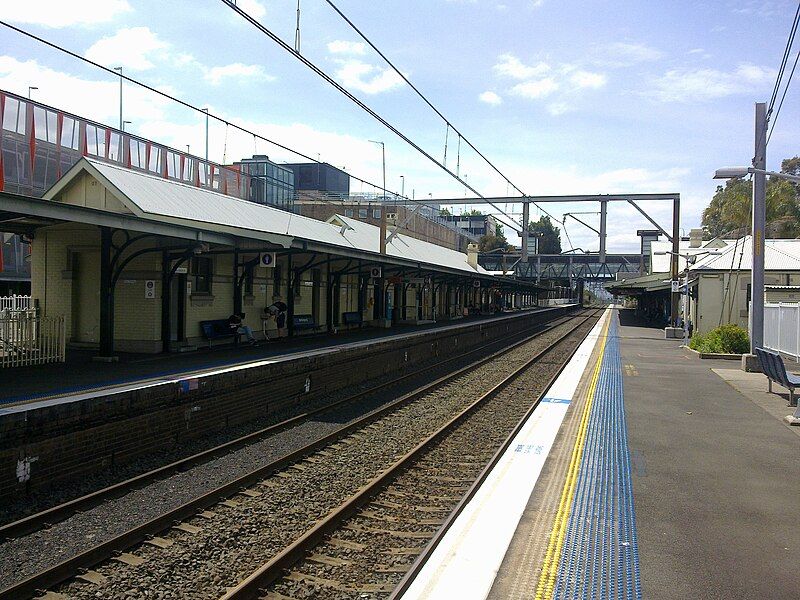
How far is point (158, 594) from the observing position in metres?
4.84

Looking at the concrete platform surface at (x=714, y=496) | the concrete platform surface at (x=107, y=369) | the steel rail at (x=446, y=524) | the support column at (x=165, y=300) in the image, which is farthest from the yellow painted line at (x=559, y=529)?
the support column at (x=165, y=300)

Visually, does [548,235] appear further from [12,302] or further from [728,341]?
[12,302]

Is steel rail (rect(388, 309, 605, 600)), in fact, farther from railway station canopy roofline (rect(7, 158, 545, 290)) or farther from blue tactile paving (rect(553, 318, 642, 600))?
railway station canopy roofline (rect(7, 158, 545, 290))

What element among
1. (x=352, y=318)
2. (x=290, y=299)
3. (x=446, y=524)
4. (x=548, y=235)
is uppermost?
(x=548, y=235)

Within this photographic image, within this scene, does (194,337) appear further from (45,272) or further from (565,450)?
(565,450)

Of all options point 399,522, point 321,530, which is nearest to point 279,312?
point 399,522

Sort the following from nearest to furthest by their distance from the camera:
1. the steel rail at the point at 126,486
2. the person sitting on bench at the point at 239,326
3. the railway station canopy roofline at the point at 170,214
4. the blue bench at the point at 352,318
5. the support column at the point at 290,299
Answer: the steel rail at the point at 126,486, the railway station canopy roofline at the point at 170,214, the person sitting on bench at the point at 239,326, the support column at the point at 290,299, the blue bench at the point at 352,318

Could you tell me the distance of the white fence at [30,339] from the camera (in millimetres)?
12578

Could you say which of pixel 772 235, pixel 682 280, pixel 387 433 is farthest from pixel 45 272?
pixel 772 235

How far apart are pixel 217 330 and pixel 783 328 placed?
52.4ft

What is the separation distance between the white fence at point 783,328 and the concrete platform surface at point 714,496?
5.54 meters

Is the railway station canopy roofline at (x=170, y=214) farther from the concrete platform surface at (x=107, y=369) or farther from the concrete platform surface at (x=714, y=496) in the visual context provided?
the concrete platform surface at (x=714, y=496)

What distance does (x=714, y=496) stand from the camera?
6973 millimetres

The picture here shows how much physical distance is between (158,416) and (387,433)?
3.44 meters
